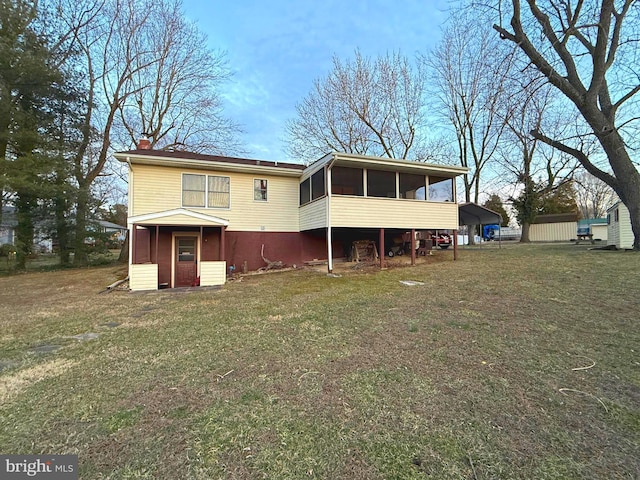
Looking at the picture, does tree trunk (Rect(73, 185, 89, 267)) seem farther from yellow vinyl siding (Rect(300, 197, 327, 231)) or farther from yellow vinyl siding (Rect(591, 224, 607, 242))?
yellow vinyl siding (Rect(591, 224, 607, 242))

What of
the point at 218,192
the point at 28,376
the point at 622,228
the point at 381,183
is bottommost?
the point at 28,376

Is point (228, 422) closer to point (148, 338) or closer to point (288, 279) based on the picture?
point (148, 338)

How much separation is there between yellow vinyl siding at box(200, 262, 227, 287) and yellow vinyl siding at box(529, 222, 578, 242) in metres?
29.5

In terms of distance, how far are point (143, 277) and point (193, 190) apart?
142 inches

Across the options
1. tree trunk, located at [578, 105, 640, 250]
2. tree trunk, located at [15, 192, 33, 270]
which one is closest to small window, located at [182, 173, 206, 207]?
tree trunk, located at [15, 192, 33, 270]

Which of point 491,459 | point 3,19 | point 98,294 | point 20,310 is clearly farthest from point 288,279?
point 3,19

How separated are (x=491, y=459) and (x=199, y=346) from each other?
11.1 feet

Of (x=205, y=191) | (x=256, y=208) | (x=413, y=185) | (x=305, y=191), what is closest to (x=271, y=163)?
(x=305, y=191)

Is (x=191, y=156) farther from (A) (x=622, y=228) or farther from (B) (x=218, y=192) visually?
(A) (x=622, y=228)

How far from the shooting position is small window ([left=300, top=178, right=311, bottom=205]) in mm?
11641

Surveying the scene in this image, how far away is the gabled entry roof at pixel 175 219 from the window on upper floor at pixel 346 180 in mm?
4570

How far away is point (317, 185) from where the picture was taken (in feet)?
36.6

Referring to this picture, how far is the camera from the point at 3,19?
479 inches

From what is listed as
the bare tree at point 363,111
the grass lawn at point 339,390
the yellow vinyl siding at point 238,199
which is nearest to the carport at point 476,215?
the bare tree at point 363,111
